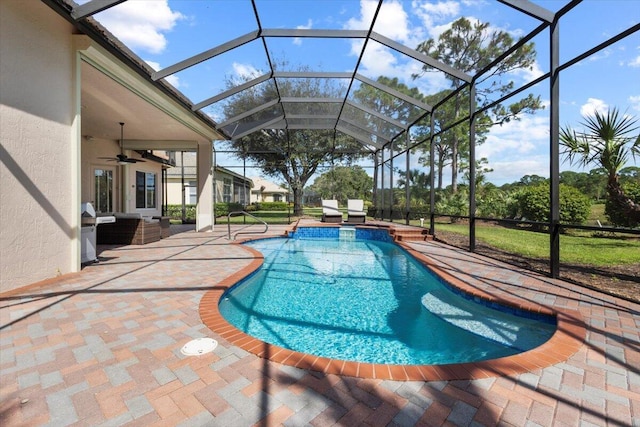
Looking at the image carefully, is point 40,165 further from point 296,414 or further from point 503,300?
point 503,300

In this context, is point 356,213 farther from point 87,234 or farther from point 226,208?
point 226,208

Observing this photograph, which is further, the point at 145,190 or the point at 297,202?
the point at 297,202

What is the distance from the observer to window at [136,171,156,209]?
12.0m

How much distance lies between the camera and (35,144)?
148 inches

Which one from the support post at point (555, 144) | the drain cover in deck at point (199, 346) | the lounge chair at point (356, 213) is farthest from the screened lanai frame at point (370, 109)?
the drain cover in deck at point (199, 346)

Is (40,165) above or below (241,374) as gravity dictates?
above

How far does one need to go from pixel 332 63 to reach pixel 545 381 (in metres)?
8.10

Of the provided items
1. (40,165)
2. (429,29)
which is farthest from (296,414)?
(429,29)

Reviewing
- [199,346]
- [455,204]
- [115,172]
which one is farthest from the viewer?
[455,204]

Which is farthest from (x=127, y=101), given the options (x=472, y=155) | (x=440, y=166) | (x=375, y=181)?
(x=440, y=166)

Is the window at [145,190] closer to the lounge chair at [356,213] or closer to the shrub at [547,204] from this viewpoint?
the lounge chair at [356,213]

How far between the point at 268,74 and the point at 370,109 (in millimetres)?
3737

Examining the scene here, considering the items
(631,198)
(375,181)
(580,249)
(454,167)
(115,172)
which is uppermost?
(454,167)

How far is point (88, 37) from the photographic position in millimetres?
4203
